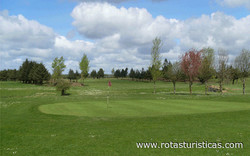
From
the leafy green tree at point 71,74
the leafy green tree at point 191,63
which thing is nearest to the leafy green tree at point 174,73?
the leafy green tree at point 191,63

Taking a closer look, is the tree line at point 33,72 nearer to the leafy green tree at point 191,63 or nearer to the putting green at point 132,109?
the leafy green tree at point 191,63

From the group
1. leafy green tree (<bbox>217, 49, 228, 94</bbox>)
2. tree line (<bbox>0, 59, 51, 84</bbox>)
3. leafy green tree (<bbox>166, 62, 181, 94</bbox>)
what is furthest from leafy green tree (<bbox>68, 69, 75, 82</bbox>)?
leafy green tree (<bbox>217, 49, 228, 94</bbox>)

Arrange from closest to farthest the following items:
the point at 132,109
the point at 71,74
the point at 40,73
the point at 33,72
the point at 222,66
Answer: the point at 132,109
the point at 222,66
the point at 40,73
the point at 33,72
the point at 71,74

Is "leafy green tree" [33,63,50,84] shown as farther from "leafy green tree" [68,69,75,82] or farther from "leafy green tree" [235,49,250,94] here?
"leafy green tree" [235,49,250,94]

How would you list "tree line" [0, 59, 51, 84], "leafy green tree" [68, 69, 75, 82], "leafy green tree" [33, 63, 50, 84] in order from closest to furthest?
"leafy green tree" [33, 63, 50, 84] < "tree line" [0, 59, 51, 84] < "leafy green tree" [68, 69, 75, 82]

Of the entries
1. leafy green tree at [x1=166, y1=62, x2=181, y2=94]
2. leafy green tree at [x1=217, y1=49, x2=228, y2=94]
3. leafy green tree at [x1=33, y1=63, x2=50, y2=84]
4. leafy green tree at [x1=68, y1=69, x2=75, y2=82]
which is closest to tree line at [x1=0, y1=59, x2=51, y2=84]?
leafy green tree at [x1=33, y1=63, x2=50, y2=84]

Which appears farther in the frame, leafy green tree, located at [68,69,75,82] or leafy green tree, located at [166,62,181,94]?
leafy green tree, located at [68,69,75,82]

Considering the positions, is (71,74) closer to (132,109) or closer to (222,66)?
(222,66)

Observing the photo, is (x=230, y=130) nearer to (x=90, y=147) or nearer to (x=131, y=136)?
(x=131, y=136)

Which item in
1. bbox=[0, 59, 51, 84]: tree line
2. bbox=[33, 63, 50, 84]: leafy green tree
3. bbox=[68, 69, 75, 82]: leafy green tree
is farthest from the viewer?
bbox=[68, 69, 75, 82]: leafy green tree

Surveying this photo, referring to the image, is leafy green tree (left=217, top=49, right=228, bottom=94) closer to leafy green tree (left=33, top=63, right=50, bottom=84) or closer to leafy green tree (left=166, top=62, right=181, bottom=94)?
leafy green tree (left=166, top=62, right=181, bottom=94)

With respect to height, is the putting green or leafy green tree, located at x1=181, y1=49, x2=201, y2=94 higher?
leafy green tree, located at x1=181, y1=49, x2=201, y2=94

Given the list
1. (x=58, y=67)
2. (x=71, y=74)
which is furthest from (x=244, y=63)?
(x=71, y=74)

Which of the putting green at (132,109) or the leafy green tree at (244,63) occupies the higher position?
the leafy green tree at (244,63)
